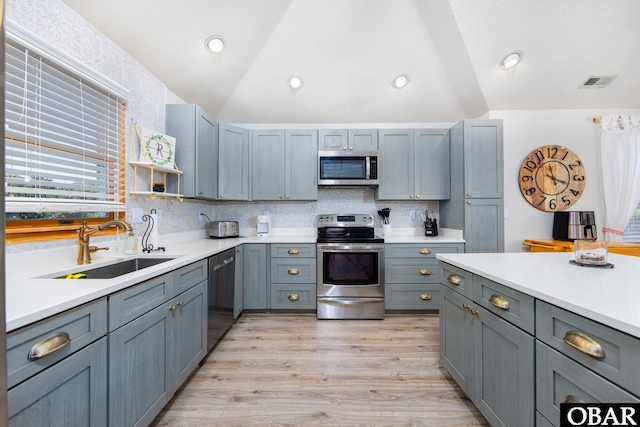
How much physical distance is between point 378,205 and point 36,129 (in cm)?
317

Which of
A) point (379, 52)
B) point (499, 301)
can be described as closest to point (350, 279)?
point (499, 301)

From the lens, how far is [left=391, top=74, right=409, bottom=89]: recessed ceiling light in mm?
2822

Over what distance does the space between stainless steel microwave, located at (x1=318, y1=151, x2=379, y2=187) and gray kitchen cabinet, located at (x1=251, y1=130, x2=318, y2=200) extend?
12 centimetres

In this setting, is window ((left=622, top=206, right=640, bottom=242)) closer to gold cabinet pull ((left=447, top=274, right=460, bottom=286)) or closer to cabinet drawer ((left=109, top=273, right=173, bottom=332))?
gold cabinet pull ((left=447, top=274, right=460, bottom=286))

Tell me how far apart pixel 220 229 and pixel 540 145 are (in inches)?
159

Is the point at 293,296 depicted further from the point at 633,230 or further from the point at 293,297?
the point at 633,230

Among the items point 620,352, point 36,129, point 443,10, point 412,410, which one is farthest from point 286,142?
point 620,352

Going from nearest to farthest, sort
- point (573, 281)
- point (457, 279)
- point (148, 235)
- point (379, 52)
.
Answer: point (573, 281)
point (457, 279)
point (148, 235)
point (379, 52)

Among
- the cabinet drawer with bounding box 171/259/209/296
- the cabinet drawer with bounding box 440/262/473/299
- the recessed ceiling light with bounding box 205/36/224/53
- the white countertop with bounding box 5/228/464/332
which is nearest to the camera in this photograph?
the white countertop with bounding box 5/228/464/332

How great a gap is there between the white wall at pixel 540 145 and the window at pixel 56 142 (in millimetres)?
3910

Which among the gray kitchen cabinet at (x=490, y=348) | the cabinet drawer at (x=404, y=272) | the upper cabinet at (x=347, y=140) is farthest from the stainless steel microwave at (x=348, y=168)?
the gray kitchen cabinet at (x=490, y=348)

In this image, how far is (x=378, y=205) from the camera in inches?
136

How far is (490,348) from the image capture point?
4.16ft

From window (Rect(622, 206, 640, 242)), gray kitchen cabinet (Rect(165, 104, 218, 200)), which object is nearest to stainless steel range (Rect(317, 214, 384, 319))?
gray kitchen cabinet (Rect(165, 104, 218, 200))
